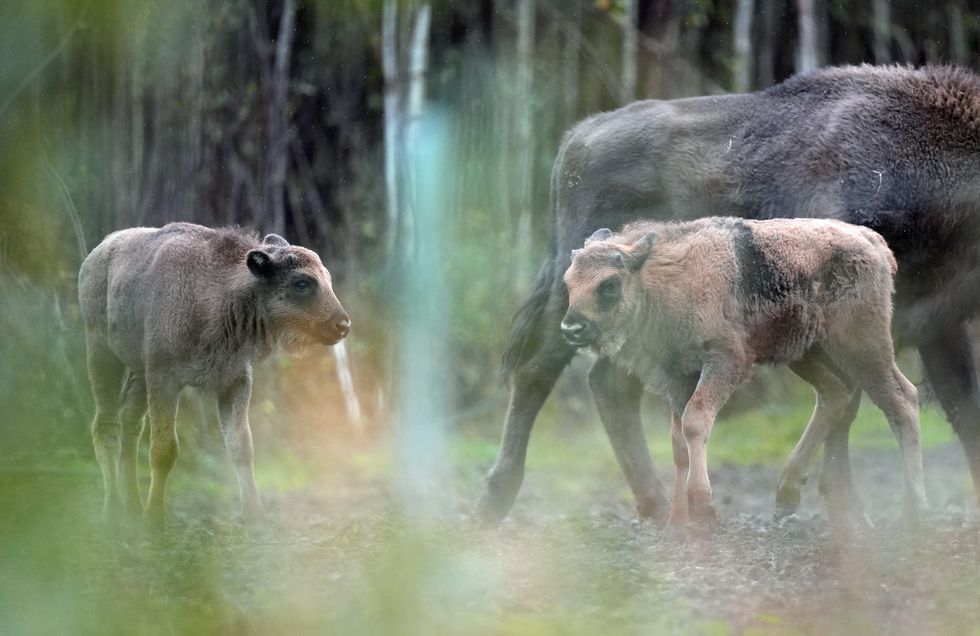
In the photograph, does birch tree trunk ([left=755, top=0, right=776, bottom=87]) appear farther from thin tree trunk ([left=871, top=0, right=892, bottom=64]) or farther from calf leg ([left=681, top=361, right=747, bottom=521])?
calf leg ([left=681, top=361, right=747, bottom=521])

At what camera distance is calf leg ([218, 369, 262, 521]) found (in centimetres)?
588

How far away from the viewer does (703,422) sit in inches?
202

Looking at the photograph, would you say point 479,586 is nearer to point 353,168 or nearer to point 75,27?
point 75,27

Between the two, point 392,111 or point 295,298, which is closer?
point 295,298

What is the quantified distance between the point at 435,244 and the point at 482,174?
1.34 meters

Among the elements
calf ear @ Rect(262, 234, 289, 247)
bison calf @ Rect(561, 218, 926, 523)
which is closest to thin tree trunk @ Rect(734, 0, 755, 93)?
bison calf @ Rect(561, 218, 926, 523)

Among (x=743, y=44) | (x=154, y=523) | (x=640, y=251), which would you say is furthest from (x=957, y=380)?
(x=743, y=44)

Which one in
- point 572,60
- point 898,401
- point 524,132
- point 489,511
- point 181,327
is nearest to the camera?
point 898,401

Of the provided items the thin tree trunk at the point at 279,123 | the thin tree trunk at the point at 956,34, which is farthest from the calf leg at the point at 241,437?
the thin tree trunk at the point at 956,34

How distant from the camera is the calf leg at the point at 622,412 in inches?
283

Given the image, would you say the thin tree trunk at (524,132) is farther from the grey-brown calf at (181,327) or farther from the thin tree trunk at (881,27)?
the grey-brown calf at (181,327)

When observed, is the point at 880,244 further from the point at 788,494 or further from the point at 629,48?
the point at 629,48

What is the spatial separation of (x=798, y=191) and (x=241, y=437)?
343 centimetres

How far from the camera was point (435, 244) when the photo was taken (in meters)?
11.7
